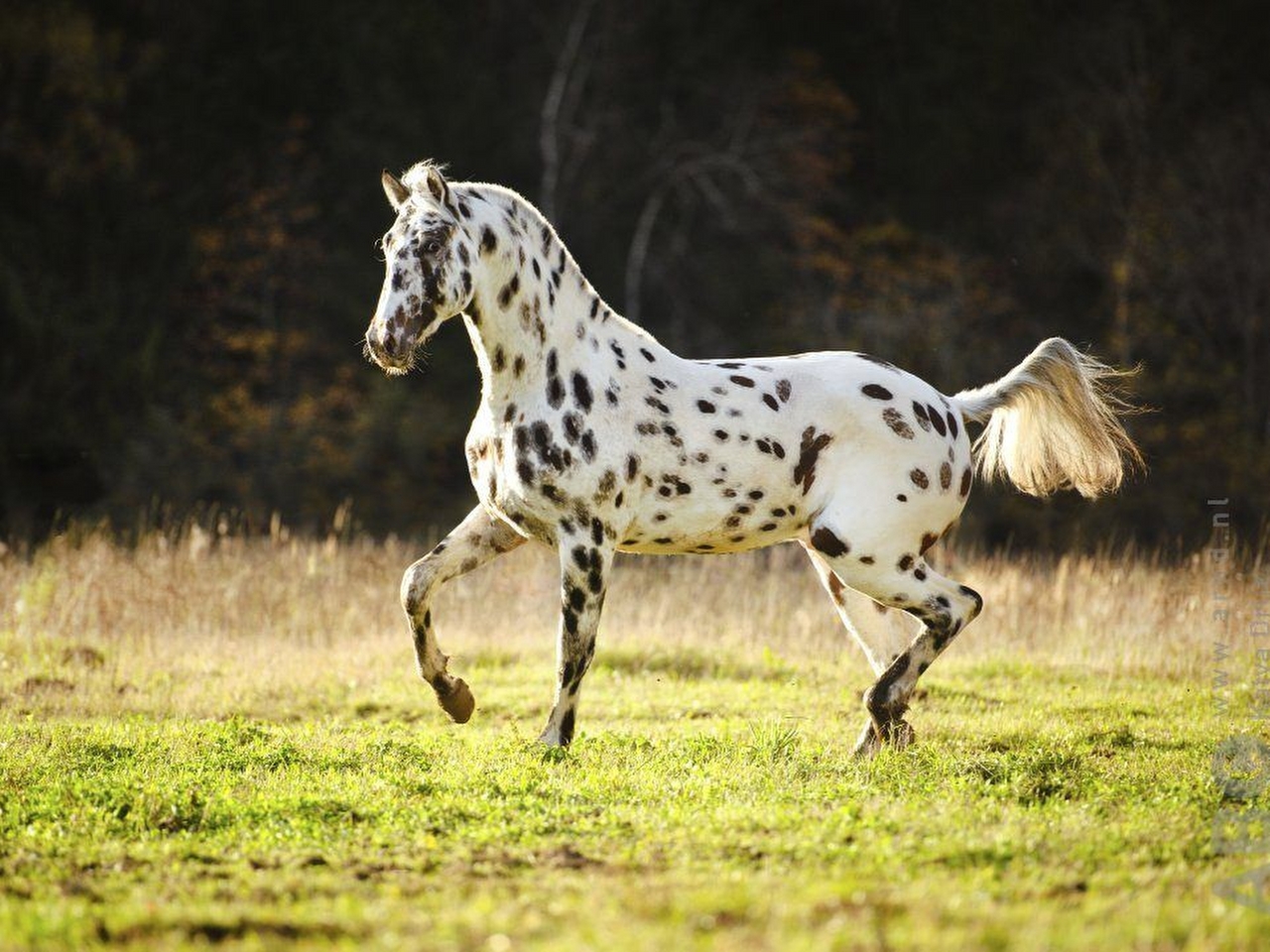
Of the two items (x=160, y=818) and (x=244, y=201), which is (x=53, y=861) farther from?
(x=244, y=201)

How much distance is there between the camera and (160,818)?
5.36 m

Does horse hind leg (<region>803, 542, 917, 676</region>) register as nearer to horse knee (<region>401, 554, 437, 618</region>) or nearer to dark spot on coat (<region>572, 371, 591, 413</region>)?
dark spot on coat (<region>572, 371, 591, 413</region>)

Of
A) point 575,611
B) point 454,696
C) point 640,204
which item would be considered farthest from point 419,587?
point 640,204

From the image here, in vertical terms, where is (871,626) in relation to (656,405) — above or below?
below

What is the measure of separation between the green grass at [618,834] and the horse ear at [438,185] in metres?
2.48

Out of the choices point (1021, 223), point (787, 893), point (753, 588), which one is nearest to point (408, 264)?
point (787, 893)

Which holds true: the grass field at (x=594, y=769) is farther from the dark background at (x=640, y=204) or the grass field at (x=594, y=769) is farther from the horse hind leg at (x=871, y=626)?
the dark background at (x=640, y=204)

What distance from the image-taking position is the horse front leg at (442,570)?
23.1 ft

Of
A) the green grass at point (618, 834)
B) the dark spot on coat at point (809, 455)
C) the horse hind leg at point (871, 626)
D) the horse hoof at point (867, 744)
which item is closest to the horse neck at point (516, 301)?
the dark spot on coat at point (809, 455)

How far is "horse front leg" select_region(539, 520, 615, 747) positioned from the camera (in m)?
6.74

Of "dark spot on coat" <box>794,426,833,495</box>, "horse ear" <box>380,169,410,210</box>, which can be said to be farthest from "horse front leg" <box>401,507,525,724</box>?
"horse ear" <box>380,169,410,210</box>

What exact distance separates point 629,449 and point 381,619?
Answer: 509 centimetres

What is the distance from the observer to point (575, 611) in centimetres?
680

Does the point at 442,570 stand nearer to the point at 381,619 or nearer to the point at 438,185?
the point at 438,185
